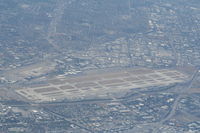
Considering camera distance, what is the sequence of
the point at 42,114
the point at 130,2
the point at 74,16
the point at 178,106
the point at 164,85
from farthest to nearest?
the point at 130,2
the point at 74,16
the point at 164,85
the point at 178,106
the point at 42,114

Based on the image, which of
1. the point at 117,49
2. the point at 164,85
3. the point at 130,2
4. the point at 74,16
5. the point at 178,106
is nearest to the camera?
Answer: the point at 178,106

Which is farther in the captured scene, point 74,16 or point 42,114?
point 74,16

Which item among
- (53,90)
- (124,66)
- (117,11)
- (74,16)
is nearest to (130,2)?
(117,11)

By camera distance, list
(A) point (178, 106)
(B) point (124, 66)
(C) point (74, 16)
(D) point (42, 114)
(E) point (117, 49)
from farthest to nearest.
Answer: (C) point (74, 16)
(E) point (117, 49)
(B) point (124, 66)
(A) point (178, 106)
(D) point (42, 114)

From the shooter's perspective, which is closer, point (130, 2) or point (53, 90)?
point (53, 90)

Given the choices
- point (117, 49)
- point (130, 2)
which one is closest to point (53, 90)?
point (117, 49)

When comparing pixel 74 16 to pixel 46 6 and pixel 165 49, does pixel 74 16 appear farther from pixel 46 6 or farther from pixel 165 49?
pixel 165 49

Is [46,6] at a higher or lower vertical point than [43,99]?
higher

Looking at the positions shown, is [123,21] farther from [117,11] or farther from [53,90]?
[53,90]

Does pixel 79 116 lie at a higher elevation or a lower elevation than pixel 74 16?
lower
